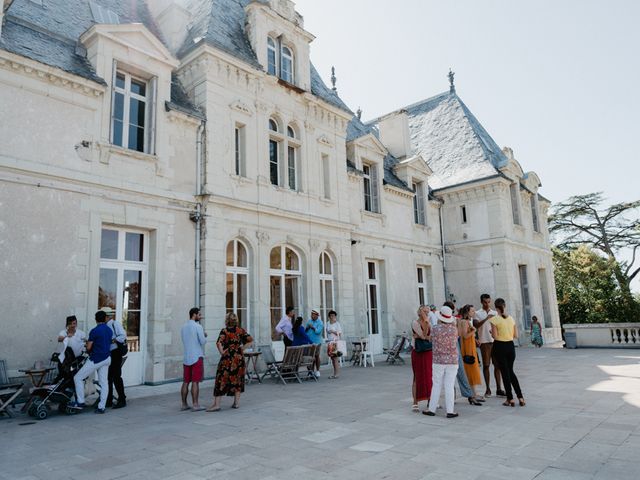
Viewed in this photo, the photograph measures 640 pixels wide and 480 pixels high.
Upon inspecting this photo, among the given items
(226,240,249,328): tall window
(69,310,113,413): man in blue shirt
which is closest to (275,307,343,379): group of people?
(226,240,249,328): tall window

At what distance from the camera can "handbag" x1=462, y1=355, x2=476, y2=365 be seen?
750 centimetres

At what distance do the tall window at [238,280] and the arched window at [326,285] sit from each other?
3077 millimetres

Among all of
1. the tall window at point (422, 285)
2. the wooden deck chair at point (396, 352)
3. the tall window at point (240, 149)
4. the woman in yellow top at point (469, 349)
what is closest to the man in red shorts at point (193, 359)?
the woman in yellow top at point (469, 349)

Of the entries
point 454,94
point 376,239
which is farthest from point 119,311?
point 454,94

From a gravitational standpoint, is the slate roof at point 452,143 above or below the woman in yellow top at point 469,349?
above

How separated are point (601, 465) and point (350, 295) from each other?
35.4ft

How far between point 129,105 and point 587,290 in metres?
25.9

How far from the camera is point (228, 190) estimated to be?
11.6 metres

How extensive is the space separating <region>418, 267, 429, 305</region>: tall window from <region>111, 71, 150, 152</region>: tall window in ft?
42.6

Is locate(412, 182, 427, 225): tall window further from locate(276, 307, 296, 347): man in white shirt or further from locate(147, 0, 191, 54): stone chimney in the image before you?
locate(147, 0, 191, 54): stone chimney

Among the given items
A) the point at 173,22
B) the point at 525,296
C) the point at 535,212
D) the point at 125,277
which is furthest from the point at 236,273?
the point at 535,212

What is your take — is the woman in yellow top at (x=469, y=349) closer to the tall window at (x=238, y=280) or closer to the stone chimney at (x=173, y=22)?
the tall window at (x=238, y=280)

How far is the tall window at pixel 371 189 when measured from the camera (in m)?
17.5

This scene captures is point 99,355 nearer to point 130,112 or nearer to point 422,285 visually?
point 130,112
